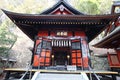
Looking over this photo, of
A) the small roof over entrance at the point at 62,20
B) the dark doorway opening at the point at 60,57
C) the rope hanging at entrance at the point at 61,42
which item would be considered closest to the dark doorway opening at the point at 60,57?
the dark doorway opening at the point at 60,57

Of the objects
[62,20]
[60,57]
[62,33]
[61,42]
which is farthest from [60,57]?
[62,20]

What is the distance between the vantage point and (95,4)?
26875mm

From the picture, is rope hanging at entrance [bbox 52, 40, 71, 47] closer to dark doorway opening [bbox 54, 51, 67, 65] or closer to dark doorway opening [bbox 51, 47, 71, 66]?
dark doorway opening [bbox 51, 47, 71, 66]

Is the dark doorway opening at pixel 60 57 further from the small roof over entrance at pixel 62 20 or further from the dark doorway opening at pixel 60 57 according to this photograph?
the small roof over entrance at pixel 62 20

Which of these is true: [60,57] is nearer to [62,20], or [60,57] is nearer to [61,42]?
[61,42]

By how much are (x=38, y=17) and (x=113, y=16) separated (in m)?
5.30

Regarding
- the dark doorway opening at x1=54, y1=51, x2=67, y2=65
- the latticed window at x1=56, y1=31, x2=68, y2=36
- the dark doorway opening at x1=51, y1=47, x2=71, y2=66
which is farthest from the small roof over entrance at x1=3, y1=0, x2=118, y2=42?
the dark doorway opening at x1=54, y1=51, x2=67, y2=65

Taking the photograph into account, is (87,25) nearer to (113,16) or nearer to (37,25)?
(113,16)

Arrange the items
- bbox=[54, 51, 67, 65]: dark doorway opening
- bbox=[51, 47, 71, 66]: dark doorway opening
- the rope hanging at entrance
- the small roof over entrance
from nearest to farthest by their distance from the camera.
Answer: the small roof over entrance, the rope hanging at entrance, bbox=[51, 47, 71, 66]: dark doorway opening, bbox=[54, 51, 67, 65]: dark doorway opening

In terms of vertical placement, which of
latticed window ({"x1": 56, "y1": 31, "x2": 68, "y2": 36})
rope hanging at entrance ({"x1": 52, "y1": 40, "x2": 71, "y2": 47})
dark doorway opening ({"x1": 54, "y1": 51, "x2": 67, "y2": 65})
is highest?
latticed window ({"x1": 56, "y1": 31, "x2": 68, "y2": 36})

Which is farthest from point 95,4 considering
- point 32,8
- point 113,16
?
point 32,8

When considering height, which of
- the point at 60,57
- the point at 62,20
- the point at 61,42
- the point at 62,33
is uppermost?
the point at 62,20

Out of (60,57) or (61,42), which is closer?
(61,42)

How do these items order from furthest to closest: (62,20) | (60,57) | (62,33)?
(60,57)
(62,33)
(62,20)
